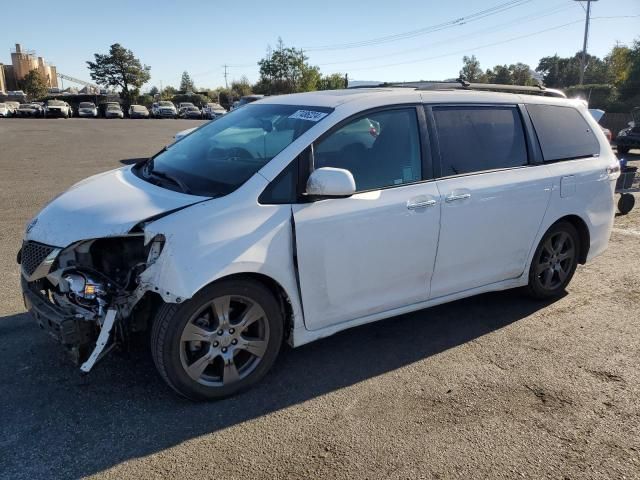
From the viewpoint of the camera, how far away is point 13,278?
16.7 feet

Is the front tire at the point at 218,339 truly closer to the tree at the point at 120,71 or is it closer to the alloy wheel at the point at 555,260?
the alloy wheel at the point at 555,260

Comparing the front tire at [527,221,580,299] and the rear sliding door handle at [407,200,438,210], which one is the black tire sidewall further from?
the rear sliding door handle at [407,200,438,210]

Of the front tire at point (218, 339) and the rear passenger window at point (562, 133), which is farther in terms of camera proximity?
the rear passenger window at point (562, 133)

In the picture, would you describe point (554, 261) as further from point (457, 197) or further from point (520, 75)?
point (520, 75)

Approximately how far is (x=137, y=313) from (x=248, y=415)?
0.90m

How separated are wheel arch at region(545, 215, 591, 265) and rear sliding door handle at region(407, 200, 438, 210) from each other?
1685mm

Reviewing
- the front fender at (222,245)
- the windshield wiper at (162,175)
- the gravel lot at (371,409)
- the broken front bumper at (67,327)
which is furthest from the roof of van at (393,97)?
the broken front bumper at (67,327)

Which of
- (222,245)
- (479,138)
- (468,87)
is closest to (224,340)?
(222,245)

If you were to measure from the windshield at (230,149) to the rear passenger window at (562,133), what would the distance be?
213cm

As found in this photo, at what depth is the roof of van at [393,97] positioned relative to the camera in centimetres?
375

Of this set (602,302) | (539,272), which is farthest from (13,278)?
(602,302)

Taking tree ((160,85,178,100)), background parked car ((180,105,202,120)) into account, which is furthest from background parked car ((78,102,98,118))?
tree ((160,85,178,100))

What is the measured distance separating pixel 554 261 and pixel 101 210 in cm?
388

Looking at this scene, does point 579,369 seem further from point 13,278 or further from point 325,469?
point 13,278
